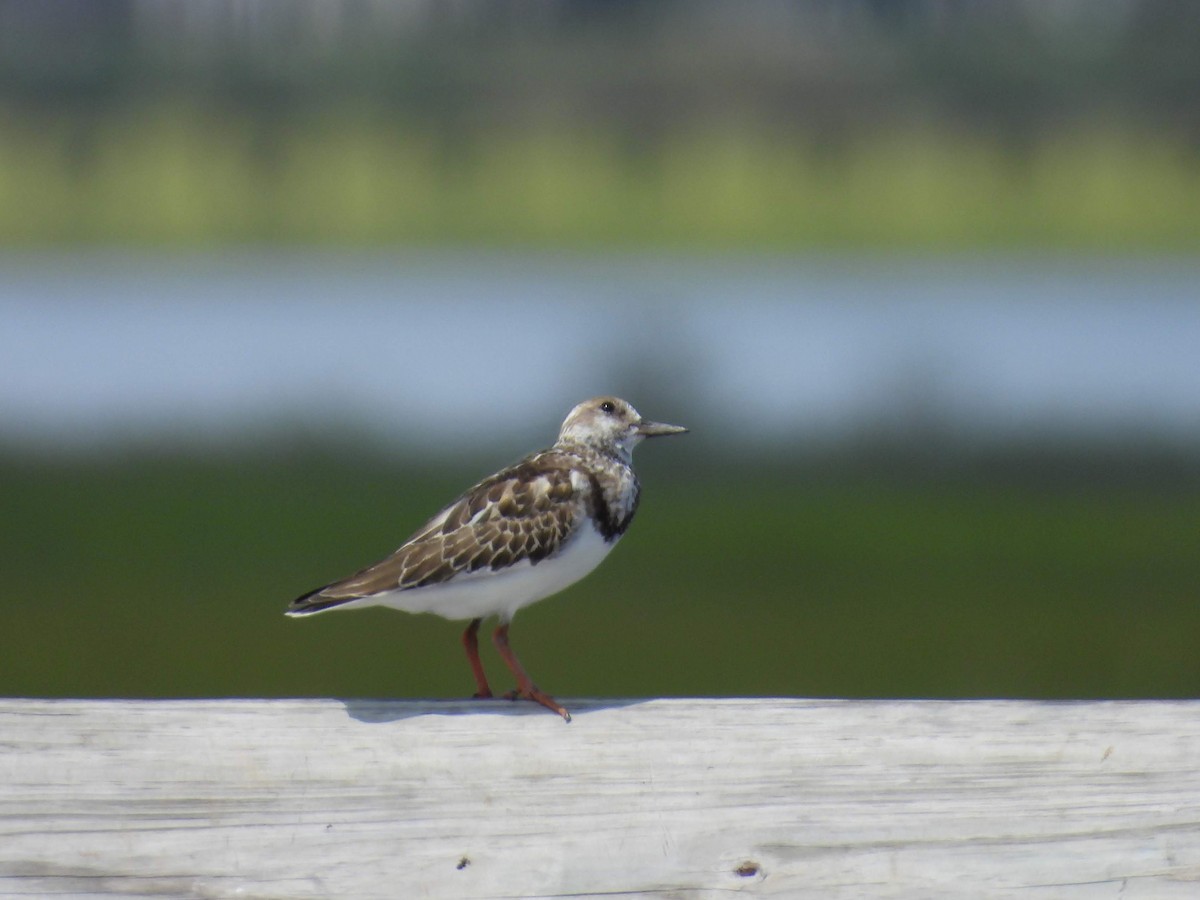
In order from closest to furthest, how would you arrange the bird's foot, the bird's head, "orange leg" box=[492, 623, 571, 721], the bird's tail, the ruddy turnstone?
1. the bird's foot
2. "orange leg" box=[492, 623, 571, 721]
3. the bird's tail
4. the ruddy turnstone
5. the bird's head

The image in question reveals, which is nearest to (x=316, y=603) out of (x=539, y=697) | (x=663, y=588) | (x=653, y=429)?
(x=539, y=697)

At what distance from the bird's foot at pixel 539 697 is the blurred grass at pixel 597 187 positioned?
31.7 feet

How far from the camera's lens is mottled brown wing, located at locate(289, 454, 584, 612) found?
3.74 meters

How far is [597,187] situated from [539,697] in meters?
10.7

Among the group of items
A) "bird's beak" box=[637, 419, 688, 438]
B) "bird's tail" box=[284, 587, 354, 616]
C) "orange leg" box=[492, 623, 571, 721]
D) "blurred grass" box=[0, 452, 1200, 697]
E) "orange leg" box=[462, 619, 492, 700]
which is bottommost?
"blurred grass" box=[0, 452, 1200, 697]

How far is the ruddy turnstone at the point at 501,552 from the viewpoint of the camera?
3768 mm

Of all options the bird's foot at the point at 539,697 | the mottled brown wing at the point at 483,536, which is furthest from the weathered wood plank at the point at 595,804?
the mottled brown wing at the point at 483,536

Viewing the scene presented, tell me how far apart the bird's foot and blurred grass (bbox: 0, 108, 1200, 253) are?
9.66 m

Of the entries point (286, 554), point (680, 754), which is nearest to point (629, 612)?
point (286, 554)

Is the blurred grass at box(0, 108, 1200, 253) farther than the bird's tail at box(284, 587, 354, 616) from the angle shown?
Yes

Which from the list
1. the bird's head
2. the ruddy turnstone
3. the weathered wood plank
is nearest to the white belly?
the ruddy turnstone

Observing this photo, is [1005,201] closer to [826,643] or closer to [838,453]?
[838,453]

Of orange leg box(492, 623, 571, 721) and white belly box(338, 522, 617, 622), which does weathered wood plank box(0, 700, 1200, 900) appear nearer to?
orange leg box(492, 623, 571, 721)

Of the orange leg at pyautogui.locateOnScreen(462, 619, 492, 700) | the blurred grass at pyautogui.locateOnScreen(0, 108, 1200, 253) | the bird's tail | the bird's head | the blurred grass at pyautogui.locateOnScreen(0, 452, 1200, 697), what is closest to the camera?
the bird's tail
